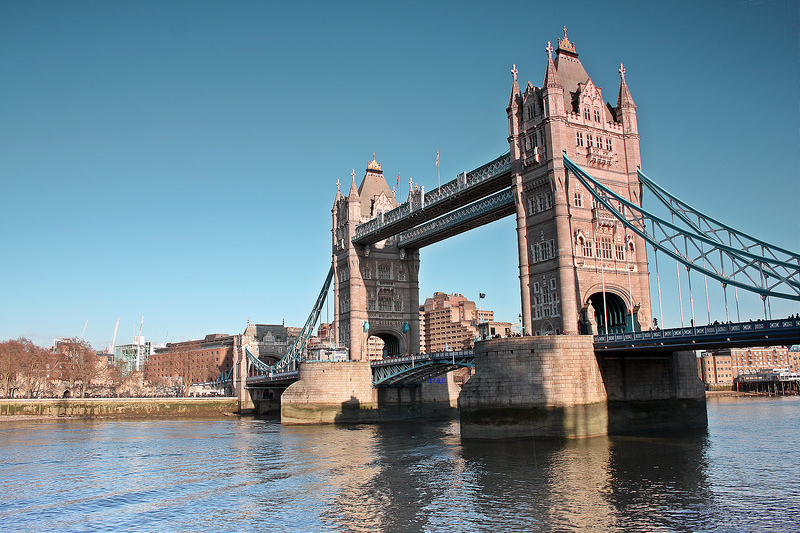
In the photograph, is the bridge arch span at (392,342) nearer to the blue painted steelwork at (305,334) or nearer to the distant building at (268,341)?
the blue painted steelwork at (305,334)

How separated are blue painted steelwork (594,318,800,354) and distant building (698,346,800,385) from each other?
122 metres

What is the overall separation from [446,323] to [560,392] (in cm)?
14256

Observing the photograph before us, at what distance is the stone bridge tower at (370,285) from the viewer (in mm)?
73938

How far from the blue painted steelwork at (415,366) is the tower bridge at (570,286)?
0.20 meters

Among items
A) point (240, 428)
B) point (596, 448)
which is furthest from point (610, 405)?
point (240, 428)

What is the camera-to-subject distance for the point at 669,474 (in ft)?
93.4

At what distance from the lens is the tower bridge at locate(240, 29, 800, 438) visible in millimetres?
38750

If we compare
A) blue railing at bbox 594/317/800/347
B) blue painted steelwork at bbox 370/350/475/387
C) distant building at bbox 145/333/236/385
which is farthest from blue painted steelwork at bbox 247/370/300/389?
distant building at bbox 145/333/236/385

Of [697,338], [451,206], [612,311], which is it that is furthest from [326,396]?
[697,338]

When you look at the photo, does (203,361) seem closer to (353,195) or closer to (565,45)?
(353,195)

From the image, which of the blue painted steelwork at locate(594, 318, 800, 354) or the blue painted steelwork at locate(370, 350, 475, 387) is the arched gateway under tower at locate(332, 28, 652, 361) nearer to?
the blue painted steelwork at locate(594, 318, 800, 354)

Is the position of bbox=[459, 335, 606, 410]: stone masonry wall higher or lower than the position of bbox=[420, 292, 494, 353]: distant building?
lower

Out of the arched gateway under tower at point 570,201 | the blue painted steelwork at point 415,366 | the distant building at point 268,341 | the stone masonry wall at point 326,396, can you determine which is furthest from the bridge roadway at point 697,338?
the distant building at point 268,341

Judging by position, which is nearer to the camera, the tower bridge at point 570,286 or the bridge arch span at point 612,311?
the tower bridge at point 570,286
